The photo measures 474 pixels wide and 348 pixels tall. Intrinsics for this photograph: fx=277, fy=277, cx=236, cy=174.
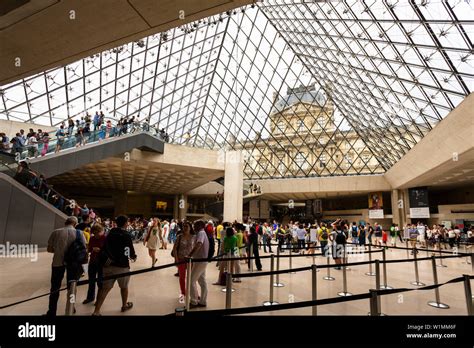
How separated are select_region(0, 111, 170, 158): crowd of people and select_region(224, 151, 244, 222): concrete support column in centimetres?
848

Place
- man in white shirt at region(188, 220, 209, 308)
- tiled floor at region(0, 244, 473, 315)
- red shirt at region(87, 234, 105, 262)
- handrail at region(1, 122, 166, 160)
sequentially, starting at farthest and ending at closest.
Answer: handrail at region(1, 122, 166, 160), red shirt at region(87, 234, 105, 262), man in white shirt at region(188, 220, 209, 308), tiled floor at region(0, 244, 473, 315)

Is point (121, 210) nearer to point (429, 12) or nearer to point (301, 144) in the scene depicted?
point (301, 144)

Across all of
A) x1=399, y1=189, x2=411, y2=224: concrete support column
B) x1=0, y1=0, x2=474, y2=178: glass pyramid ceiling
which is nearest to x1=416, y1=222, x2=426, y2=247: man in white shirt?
x1=0, y1=0, x2=474, y2=178: glass pyramid ceiling

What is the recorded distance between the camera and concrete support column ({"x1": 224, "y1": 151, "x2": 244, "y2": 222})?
81.6ft

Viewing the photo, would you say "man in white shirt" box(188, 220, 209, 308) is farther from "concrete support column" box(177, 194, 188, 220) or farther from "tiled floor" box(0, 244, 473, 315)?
"concrete support column" box(177, 194, 188, 220)

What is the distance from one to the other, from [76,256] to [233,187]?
2086 cm

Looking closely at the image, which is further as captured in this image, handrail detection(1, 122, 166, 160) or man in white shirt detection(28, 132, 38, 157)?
handrail detection(1, 122, 166, 160)

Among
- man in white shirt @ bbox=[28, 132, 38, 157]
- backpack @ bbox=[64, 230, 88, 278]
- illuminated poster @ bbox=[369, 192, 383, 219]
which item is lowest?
backpack @ bbox=[64, 230, 88, 278]

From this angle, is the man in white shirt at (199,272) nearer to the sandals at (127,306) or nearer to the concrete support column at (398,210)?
the sandals at (127,306)

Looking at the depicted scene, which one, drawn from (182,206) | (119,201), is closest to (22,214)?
(119,201)

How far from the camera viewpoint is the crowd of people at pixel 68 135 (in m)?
12.4

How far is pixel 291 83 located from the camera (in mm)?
38531
